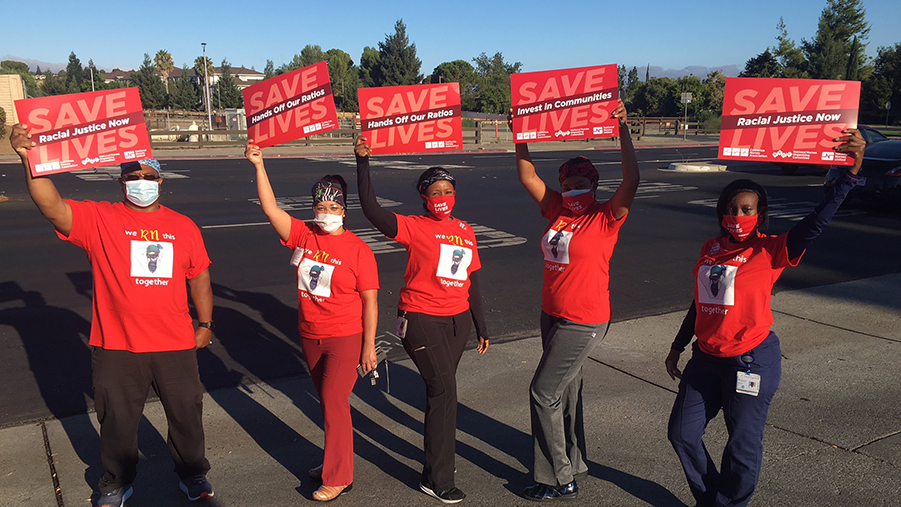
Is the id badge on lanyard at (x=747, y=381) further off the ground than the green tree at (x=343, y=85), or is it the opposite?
the green tree at (x=343, y=85)

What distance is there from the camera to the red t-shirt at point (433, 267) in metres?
4.00

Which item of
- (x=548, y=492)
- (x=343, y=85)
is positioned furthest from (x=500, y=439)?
(x=343, y=85)

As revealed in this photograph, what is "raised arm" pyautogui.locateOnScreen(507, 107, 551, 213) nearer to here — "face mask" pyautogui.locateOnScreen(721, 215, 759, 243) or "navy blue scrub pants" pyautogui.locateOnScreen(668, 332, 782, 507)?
"face mask" pyautogui.locateOnScreen(721, 215, 759, 243)

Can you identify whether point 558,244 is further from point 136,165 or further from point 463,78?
point 463,78

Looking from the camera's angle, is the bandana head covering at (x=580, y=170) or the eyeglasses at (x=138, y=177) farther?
the bandana head covering at (x=580, y=170)

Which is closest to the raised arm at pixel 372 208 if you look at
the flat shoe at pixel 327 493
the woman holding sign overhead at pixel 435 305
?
the woman holding sign overhead at pixel 435 305

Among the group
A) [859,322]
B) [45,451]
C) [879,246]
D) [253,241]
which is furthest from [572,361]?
[879,246]

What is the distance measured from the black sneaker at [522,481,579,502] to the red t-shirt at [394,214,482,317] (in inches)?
43.3

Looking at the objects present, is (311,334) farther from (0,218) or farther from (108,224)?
(0,218)

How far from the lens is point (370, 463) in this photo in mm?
4457

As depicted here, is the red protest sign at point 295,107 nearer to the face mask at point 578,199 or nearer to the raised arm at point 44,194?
the raised arm at point 44,194

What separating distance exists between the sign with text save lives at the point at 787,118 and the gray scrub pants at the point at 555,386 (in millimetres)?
1255

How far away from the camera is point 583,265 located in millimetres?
3852

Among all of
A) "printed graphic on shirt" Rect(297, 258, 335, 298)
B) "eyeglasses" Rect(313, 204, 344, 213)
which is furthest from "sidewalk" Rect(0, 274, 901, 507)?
"eyeglasses" Rect(313, 204, 344, 213)
